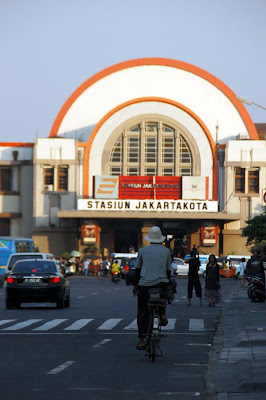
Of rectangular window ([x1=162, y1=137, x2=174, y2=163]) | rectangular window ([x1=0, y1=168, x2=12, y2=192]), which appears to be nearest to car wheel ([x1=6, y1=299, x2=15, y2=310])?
rectangular window ([x1=162, y1=137, x2=174, y2=163])

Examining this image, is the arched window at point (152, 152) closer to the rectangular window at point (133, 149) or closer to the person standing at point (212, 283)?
the rectangular window at point (133, 149)

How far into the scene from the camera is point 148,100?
281 ft

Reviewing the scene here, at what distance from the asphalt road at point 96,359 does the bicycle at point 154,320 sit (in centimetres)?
21

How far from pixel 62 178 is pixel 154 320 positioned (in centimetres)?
7148

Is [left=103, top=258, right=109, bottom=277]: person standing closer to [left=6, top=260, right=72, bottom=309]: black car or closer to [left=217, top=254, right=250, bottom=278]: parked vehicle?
[left=217, top=254, right=250, bottom=278]: parked vehicle

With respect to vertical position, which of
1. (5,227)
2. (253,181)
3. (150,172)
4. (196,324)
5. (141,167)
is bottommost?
(196,324)

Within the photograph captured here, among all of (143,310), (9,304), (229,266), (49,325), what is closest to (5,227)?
(229,266)

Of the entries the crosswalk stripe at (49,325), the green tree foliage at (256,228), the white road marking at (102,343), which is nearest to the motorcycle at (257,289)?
the crosswalk stripe at (49,325)

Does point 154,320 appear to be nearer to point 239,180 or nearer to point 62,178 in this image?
point 239,180

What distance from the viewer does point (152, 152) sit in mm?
85812

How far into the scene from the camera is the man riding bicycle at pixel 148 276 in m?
15.1

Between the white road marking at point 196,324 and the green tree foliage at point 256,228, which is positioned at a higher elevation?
the green tree foliage at point 256,228

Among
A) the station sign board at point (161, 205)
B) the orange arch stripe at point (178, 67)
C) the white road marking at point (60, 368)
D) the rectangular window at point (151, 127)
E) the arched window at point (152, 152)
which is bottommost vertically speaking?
the white road marking at point (60, 368)

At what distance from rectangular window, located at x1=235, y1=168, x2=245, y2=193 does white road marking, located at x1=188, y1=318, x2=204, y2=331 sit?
197 feet
